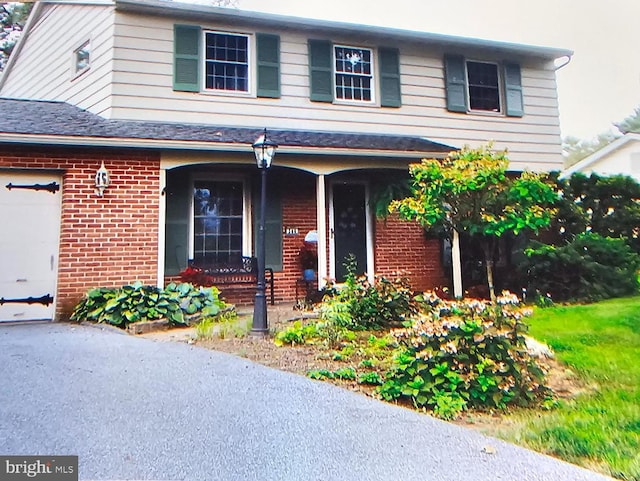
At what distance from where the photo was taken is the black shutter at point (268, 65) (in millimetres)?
7988

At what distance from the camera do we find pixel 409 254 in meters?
8.34

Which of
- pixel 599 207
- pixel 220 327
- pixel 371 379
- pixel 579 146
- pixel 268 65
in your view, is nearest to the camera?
pixel 371 379

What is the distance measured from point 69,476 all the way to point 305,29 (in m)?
8.00

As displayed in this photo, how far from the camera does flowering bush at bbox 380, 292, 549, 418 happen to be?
295 centimetres

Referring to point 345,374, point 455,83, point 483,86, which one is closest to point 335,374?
point 345,374

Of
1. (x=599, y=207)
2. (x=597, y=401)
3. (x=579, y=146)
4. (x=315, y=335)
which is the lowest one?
(x=597, y=401)

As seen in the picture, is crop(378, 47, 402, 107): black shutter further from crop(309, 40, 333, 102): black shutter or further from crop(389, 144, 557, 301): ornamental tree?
crop(389, 144, 557, 301): ornamental tree

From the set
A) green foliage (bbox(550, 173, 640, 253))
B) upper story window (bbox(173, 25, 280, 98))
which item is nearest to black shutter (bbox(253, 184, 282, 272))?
upper story window (bbox(173, 25, 280, 98))

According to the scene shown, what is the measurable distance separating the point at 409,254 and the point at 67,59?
722cm

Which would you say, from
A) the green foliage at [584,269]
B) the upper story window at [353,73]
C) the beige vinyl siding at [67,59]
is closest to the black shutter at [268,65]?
the upper story window at [353,73]

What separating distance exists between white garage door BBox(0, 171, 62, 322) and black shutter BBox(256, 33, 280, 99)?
3.57 m

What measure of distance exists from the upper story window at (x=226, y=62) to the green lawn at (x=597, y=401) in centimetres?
590

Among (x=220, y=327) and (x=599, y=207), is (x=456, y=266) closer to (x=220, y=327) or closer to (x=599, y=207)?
(x=599, y=207)

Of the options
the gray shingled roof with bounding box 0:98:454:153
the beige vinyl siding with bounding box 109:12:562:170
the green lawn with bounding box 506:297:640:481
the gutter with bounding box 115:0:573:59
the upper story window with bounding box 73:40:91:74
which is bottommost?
the green lawn with bounding box 506:297:640:481
